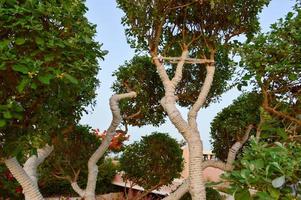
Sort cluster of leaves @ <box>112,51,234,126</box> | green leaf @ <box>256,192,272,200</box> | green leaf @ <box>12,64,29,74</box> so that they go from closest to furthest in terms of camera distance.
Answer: green leaf @ <box>256,192,272,200</box>
green leaf @ <box>12,64,29,74</box>
cluster of leaves @ <box>112,51,234,126</box>

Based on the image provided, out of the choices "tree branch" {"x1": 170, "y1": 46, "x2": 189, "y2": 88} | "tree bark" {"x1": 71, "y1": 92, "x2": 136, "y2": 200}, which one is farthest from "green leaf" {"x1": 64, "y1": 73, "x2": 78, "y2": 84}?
"tree bark" {"x1": 71, "y1": 92, "x2": 136, "y2": 200}

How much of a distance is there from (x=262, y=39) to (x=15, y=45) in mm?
6122

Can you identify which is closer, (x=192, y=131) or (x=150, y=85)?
(x=192, y=131)

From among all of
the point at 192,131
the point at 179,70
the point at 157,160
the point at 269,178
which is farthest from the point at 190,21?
the point at 269,178

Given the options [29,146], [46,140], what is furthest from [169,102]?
[29,146]

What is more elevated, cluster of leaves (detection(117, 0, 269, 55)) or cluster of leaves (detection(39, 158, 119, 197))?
cluster of leaves (detection(117, 0, 269, 55))

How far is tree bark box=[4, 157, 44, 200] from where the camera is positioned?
8.15 m

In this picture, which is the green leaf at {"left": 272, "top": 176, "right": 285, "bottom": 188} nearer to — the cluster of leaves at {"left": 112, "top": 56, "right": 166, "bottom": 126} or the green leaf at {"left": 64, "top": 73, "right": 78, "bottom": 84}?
the green leaf at {"left": 64, "top": 73, "right": 78, "bottom": 84}

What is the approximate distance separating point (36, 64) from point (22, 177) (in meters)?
3.35

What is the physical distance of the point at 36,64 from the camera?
19.2 ft

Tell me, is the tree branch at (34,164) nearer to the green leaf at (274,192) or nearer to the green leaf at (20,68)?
the green leaf at (20,68)

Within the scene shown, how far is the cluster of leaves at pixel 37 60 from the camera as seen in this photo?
5934 millimetres

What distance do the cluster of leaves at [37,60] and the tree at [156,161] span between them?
667 cm

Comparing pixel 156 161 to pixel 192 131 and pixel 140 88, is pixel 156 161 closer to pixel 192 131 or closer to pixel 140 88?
pixel 140 88
